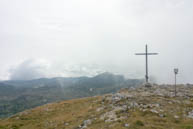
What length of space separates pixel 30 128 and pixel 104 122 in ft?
40.1

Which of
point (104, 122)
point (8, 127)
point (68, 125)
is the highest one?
point (104, 122)

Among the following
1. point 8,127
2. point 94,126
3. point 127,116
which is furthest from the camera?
point 8,127

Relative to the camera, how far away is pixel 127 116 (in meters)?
19.0

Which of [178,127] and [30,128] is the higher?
[178,127]

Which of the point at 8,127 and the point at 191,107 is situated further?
the point at 8,127

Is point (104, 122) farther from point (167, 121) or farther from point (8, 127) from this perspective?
point (8, 127)

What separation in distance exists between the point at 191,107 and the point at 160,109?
203 inches

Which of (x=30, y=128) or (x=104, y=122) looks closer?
Answer: (x=104, y=122)

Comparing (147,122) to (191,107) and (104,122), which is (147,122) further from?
(191,107)

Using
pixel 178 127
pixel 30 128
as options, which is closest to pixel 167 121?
pixel 178 127

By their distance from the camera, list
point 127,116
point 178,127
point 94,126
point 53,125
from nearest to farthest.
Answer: point 178,127 → point 94,126 → point 127,116 → point 53,125

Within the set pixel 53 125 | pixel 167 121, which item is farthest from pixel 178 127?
pixel 53 125

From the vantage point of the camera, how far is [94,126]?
58.3 ft

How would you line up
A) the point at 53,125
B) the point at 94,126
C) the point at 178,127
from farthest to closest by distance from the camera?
the point at 53,125 → the point at 94,126 → the point at 178,127
